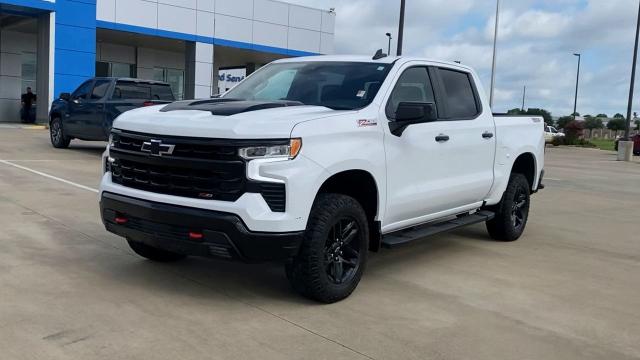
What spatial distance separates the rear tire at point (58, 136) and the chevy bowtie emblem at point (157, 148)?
1240cm

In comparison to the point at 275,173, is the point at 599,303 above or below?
below

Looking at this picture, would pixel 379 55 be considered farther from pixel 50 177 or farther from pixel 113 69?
pixel 113 69

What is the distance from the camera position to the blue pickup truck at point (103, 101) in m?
13.6

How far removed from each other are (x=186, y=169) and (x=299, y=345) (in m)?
1.44

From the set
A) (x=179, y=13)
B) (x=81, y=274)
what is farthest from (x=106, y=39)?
(x=81, y=274)

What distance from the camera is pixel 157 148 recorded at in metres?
4.57

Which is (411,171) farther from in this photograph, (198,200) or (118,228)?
(118,228)

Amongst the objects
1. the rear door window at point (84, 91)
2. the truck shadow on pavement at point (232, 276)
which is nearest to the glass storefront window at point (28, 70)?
the rear door window at point (84, 91)

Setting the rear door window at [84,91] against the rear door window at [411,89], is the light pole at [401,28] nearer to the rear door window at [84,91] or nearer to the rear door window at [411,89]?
the rear door window at [84,91]

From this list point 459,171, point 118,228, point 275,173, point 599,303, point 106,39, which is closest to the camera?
point 275,173

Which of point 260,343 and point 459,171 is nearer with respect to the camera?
point 260,343

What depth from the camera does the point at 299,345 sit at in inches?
157

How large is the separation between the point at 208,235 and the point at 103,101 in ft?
34.7

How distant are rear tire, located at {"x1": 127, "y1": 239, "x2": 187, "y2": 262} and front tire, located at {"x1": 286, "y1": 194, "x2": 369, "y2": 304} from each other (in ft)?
4.89
